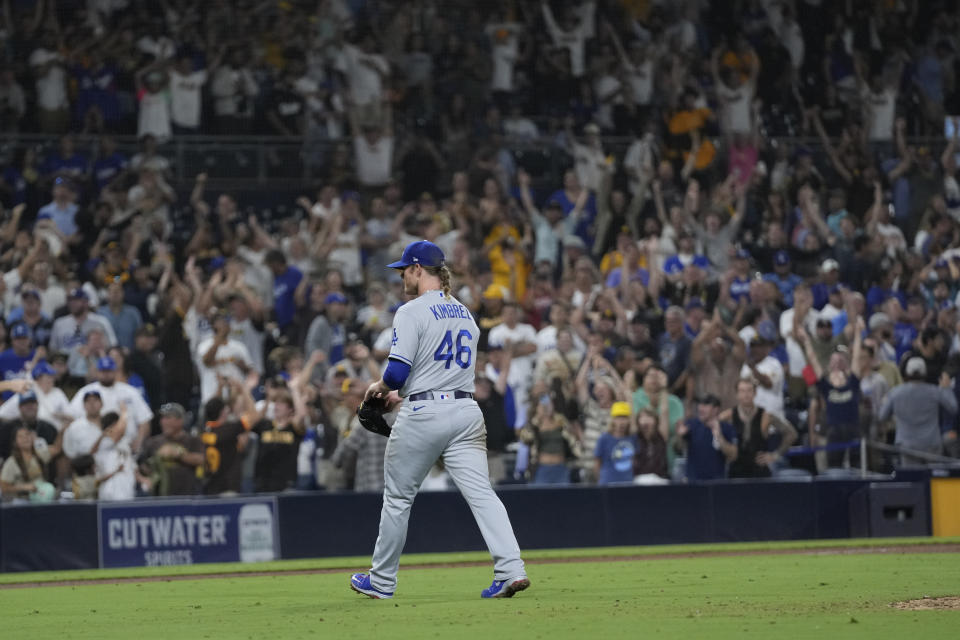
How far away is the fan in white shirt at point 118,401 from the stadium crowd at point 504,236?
0.12 feet

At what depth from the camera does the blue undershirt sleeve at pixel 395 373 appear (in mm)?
9180

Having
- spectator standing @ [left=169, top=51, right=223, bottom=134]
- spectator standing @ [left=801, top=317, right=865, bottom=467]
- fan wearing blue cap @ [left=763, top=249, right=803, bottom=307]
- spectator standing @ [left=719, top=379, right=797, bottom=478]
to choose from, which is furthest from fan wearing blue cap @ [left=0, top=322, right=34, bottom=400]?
fan wearing blue cap @ [left=763, top=249, right=803, bottom=307]

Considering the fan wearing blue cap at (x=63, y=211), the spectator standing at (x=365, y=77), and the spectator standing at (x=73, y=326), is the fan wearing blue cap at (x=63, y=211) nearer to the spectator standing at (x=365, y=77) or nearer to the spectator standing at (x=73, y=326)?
the spectator standing at (x=73, y=326)

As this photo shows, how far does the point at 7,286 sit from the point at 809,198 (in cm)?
1120

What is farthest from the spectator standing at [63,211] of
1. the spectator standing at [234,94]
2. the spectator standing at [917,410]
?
the spectator standing at [917,410]

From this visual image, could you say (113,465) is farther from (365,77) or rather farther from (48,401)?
(365,77)

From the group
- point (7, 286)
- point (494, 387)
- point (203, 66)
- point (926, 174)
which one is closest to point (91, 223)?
point (7, 286)

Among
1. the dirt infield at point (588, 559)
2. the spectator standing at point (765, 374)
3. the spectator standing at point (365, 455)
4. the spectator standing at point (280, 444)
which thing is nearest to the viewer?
the dirt infield at point (588, 559)

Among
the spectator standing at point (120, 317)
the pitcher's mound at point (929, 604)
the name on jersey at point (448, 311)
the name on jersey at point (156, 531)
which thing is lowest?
the name on jersey at point (156, 531)

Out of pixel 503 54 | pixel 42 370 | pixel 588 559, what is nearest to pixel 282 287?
pixel 42 370

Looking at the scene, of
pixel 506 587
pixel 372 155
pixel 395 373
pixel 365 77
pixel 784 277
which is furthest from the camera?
pixel 365 77

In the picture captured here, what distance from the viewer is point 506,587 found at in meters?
9.45

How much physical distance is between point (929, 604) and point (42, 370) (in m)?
11.2

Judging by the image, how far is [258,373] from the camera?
62.2ft
